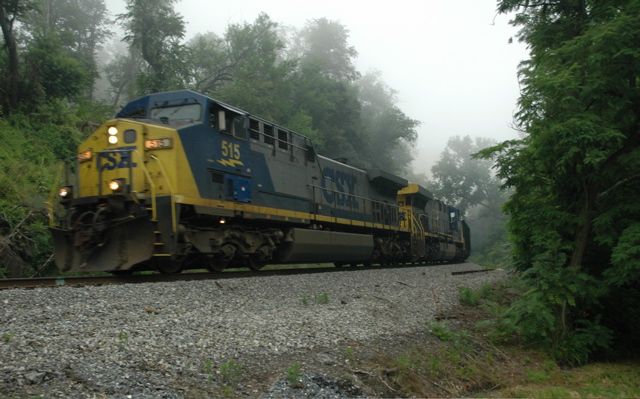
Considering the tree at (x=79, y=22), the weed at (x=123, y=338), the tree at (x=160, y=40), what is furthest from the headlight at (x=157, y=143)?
the tree at (x=79, y=22)

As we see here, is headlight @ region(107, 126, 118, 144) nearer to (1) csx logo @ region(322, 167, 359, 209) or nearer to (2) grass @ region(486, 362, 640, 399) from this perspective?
(1) csx logo @ region(322, 167, 359, 209)

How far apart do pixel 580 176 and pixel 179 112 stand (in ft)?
23.6

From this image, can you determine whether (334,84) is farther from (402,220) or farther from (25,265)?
(25,265)

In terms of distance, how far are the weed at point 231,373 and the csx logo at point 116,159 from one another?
17.7ft

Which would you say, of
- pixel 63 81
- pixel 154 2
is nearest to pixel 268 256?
pixel 63 81

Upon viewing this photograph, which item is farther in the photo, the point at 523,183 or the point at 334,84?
the point at 334,84

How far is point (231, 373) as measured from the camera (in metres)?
3.96

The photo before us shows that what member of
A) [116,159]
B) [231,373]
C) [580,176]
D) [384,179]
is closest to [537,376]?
[580,176]

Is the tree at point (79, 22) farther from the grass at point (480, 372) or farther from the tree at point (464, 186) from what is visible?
the tree at point (464, 186)

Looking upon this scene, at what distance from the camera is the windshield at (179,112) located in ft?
29.9

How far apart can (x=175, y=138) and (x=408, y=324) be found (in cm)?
498

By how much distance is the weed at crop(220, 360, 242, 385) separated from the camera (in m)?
3.91

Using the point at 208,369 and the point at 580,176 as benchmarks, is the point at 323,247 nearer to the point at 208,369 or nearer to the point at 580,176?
the point at 580,176

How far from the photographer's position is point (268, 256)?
35.2 ft
